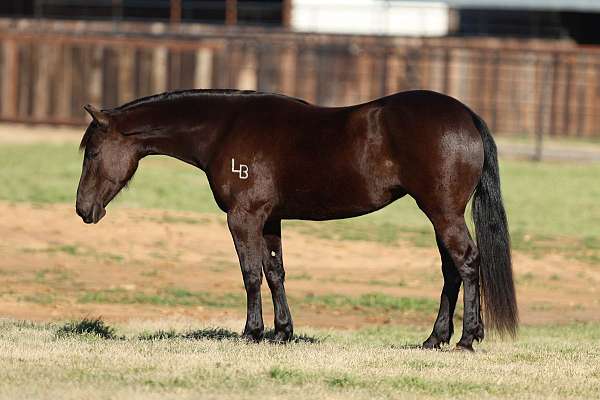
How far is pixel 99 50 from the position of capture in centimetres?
3347

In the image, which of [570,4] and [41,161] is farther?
[570,4]

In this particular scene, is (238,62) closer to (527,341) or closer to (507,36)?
(507,36)

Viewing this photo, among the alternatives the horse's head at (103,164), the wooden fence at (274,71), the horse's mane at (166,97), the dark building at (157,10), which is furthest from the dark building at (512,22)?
the horse's head at (103,164)

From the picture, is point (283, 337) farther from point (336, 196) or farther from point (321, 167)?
point (321, 167)

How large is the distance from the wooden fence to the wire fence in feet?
0.08

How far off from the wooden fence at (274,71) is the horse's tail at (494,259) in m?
23.1

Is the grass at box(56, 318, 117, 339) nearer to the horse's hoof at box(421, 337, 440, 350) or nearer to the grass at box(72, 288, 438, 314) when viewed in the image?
the horse's hoof at box(421, 337, 440, 350)

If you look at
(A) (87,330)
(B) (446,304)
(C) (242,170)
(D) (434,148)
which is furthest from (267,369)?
(A) (87,330)

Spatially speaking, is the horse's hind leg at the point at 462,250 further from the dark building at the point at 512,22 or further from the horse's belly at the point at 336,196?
the dark building at the point at 512,22

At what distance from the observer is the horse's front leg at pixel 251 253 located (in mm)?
9727

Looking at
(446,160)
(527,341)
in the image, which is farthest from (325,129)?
(527,341)

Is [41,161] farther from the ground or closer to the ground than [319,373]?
closer to the ground

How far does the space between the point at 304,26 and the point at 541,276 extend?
2439cm

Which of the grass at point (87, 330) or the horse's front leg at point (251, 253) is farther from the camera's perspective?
the grass at point (87, 330)
